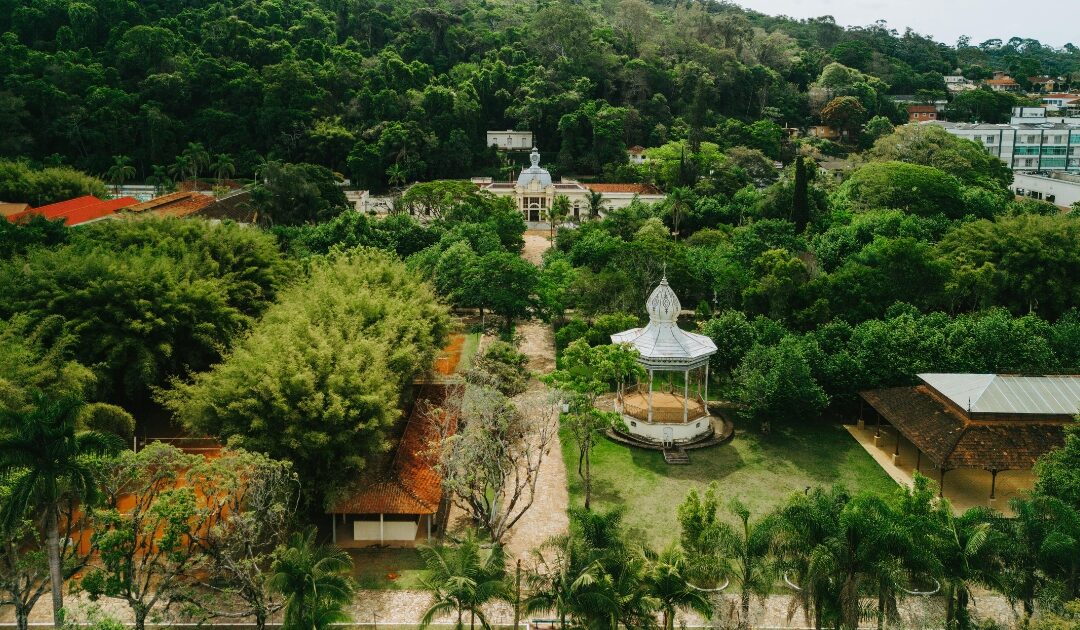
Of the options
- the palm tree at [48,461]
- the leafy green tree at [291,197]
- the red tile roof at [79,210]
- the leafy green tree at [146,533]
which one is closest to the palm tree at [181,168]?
the red tile roof at [79,210]

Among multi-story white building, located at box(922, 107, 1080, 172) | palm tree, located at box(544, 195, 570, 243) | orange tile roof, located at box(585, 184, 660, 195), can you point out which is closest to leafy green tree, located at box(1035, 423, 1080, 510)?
palm tree, located at box(544, 195, 570, 243)


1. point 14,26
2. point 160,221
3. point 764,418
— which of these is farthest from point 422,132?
point 764,418

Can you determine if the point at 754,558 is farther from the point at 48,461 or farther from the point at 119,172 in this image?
the point at 119,172

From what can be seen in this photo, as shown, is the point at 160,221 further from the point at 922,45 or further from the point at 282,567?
the point at 922,45

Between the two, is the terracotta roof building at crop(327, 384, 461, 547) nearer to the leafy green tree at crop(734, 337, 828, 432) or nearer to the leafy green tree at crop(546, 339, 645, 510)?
the leafy green tree at crop(546, 339, 645, 510)

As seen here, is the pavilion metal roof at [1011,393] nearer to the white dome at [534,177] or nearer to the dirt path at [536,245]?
the dirt path at [536,245]

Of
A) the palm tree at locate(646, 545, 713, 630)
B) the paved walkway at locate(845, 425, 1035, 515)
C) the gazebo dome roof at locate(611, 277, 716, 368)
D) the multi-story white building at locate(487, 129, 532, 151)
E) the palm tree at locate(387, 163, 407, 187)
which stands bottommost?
the paved walkway at locate(845, 425, 1035, 515)
